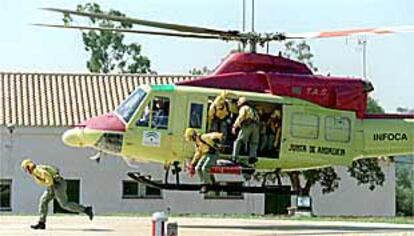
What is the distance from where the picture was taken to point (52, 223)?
2408 cm

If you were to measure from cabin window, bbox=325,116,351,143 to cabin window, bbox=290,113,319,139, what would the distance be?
246mm

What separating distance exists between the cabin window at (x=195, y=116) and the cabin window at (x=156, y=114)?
52cm

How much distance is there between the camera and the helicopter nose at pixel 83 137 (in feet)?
80.9

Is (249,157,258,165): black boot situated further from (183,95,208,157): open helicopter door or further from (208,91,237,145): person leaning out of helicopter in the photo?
(183,95,208,157): open helicopter door

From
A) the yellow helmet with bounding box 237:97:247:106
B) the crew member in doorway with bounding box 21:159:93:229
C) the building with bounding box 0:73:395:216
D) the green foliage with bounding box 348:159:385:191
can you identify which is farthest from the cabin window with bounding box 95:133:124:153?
the green foliage with bounding box 348:159:385:191

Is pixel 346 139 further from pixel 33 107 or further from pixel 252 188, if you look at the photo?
pixel 33 107

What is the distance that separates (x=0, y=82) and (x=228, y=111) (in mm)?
32460

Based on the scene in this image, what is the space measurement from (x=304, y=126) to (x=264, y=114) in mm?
967

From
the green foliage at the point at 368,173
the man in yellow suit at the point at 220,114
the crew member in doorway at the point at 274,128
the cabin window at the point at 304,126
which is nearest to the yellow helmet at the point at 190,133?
the man in yellow suit at the point at 220,114

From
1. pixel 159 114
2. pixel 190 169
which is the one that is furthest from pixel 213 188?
pixel 159 114

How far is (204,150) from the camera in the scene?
2359 cm

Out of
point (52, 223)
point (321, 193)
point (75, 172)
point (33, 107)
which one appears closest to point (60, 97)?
point (33, 107)

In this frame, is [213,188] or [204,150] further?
[213,188]

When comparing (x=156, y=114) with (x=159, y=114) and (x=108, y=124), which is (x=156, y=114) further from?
(x=108, y=124)
